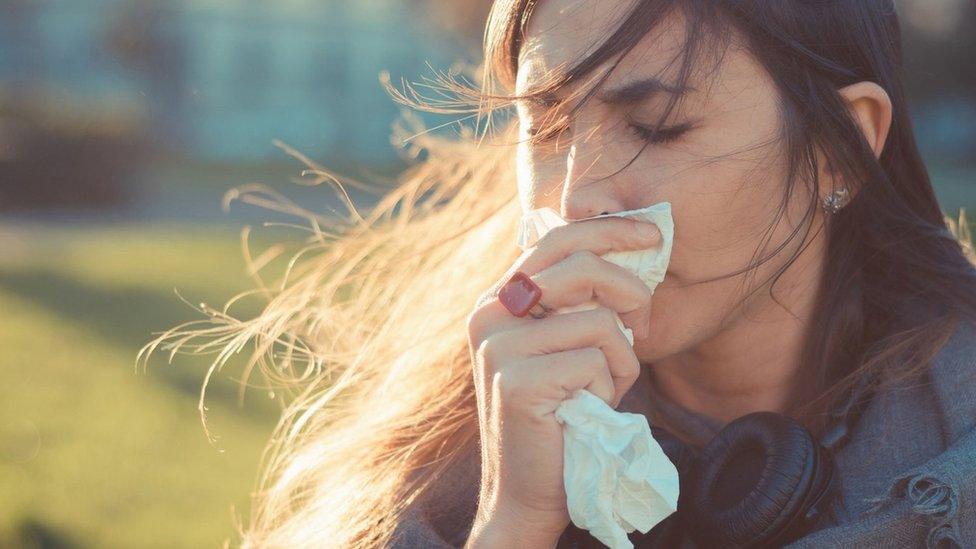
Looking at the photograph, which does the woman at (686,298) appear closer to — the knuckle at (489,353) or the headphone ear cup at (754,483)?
the knuckle at (489,353)

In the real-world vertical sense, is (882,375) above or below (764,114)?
below

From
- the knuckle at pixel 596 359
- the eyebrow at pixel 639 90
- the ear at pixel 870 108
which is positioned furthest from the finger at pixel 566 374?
the ear at pixel 870 108

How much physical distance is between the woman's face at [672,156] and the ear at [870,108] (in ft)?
0.99

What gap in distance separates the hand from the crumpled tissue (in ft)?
0.16

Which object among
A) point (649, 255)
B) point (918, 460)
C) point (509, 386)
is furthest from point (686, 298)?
point (918, 460)

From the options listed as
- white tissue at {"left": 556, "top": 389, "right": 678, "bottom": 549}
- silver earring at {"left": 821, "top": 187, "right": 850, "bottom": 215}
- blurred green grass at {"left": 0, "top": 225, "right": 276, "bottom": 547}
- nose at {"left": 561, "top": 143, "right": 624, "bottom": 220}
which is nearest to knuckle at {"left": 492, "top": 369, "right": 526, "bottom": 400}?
white tissue at {"left": 556, "top": 389, "right": 678, "bottom": 549}

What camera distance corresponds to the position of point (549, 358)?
2.41 meters

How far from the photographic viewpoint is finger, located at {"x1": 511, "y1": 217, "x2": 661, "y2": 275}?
2506mm

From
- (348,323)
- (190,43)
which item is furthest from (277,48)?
(348,323)

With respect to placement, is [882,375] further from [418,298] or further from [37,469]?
[37,469]

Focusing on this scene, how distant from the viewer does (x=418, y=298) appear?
3758 millimetres

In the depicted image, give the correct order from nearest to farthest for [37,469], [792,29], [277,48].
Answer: [792,29] < [37,469] < [277,48]

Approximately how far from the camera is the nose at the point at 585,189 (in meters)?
2.60

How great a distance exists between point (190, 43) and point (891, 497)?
3006 cm
